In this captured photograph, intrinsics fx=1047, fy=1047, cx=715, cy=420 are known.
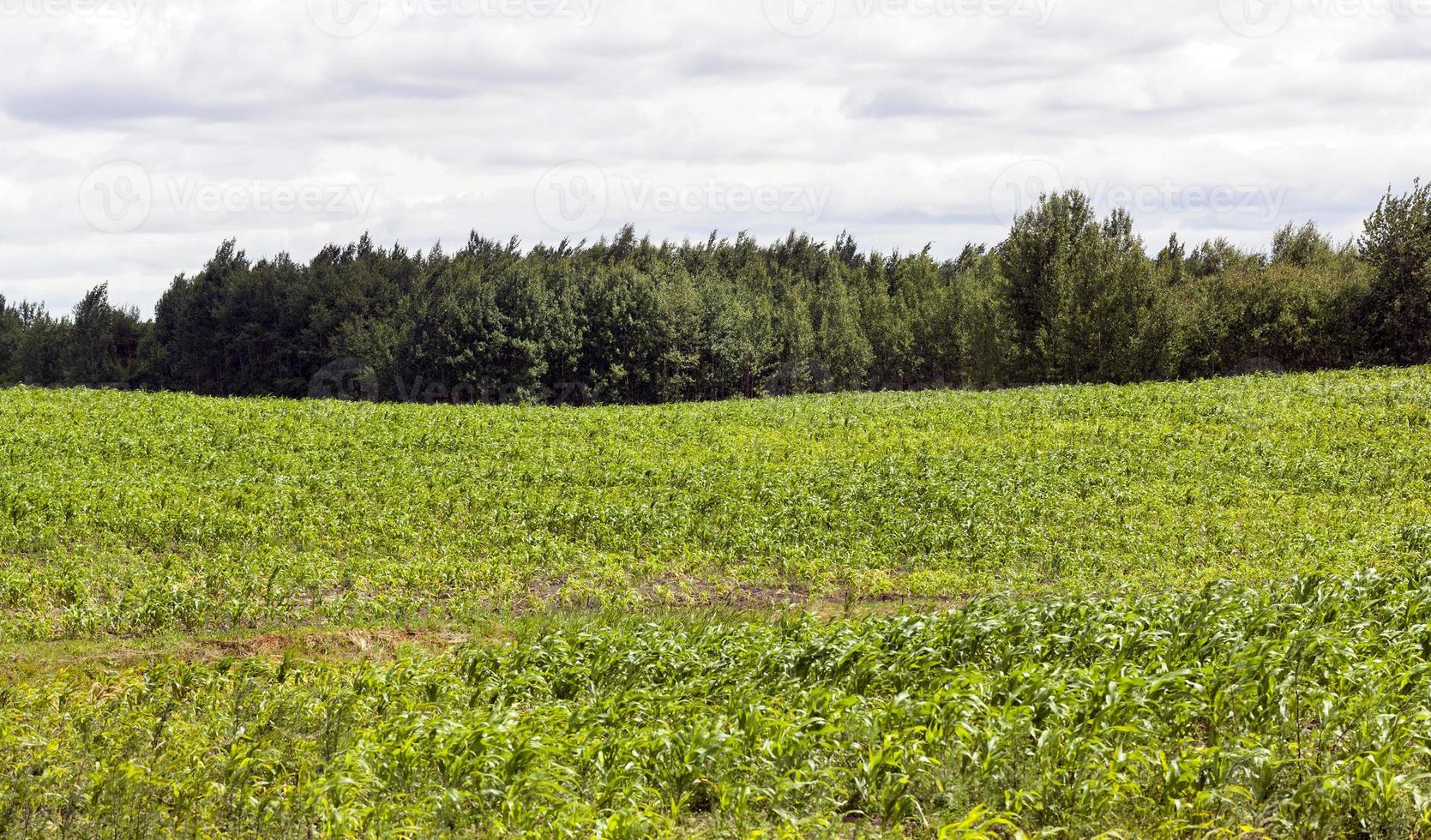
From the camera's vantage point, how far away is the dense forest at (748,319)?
53.9 meters

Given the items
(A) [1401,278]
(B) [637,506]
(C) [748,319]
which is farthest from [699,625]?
(C) [748,319]

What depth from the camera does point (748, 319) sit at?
79625 millimetres

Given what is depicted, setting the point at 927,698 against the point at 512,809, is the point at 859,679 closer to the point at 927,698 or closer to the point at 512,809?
the point at 927,698

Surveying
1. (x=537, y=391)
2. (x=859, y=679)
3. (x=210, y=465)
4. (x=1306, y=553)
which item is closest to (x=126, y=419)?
(x=210, y=465)

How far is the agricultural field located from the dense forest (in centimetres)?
2640

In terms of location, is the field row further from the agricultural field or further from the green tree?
the green tree

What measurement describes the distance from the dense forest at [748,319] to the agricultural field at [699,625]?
86.6 ft

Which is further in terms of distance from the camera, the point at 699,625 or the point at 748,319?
the point at 748,319

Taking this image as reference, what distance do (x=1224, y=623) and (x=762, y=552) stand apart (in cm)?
964

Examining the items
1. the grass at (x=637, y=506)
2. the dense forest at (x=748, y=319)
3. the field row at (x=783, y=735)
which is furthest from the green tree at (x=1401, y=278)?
the field row at (x=783, y=735)

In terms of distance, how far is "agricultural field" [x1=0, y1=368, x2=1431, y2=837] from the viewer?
7.11 metres

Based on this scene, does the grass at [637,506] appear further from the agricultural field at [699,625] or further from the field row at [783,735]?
the field row at [783,735]

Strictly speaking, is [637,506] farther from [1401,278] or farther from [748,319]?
[748,319]

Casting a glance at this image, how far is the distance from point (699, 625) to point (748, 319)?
67.9m
